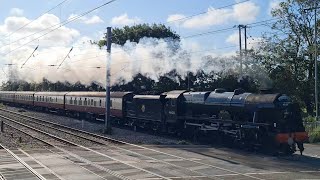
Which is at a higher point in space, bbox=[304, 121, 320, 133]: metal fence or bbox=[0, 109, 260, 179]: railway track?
bbox=[304, 121, 320, 133]: metal fence

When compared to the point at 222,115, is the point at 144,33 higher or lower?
higher

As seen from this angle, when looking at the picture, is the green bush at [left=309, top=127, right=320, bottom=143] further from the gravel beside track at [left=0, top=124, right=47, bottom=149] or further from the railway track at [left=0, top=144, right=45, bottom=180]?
the railway track at [left=0, top=144, right=45, bottom=180]

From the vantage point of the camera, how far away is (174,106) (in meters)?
26.4

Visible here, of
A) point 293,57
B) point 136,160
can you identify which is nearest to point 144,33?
point 293,57

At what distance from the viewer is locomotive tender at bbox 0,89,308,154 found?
1970 cm

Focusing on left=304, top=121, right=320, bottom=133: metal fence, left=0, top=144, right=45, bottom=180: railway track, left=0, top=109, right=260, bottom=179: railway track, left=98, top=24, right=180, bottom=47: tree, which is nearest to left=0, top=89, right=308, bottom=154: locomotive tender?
left=0, top=109, right=260, bottom=179: railway track

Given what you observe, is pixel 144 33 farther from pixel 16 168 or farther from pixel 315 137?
pixel 16 168

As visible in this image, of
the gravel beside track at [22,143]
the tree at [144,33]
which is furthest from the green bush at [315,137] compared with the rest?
the tree at [144,33]

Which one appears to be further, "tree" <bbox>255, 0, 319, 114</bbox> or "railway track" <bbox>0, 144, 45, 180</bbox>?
"tree" <bbox>255, 0, 319, 114</bbox>

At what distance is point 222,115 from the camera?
22328mm

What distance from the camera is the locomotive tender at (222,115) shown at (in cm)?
1970

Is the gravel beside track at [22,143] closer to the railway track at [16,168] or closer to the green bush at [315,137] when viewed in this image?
the railway track at [16,168]

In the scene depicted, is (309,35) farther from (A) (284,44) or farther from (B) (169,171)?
(B) (169,171)

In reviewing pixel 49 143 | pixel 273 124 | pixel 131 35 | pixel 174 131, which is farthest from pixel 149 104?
pixel 131 35
